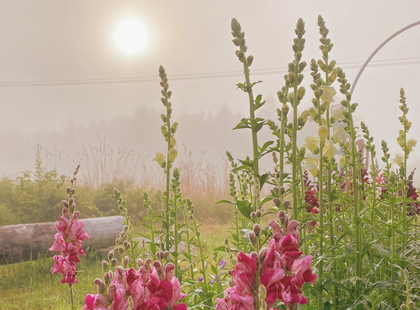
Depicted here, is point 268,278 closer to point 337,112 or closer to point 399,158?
point 337,112

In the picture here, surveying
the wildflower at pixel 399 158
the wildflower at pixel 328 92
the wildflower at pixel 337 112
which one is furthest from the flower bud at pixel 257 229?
the wildflower at pixel 399 158

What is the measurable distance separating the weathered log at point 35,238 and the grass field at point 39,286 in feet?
0.44

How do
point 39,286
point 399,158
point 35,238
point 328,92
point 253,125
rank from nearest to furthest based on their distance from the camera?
1. point 253,125
2. point 328,92
3. point 399,158
4. point 39,286
5. point 35,238

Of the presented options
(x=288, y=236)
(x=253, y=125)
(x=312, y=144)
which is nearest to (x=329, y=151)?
(x=312, y=144)

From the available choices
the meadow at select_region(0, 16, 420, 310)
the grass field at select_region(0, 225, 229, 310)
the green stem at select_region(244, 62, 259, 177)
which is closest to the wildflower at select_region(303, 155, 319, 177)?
the meadow at select_region(0, 16, 420, 310)

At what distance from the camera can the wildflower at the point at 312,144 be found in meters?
1.41

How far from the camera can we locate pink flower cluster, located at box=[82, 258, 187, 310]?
0.77 metres

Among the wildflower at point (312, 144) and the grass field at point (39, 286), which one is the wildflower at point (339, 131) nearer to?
the wildflower at point (312, 144)

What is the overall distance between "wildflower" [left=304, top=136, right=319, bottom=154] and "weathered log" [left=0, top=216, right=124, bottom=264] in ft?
11.0

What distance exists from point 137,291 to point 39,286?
3696mm

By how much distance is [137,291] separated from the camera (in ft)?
2.61

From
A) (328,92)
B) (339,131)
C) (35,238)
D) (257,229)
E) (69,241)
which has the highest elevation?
(328,92)

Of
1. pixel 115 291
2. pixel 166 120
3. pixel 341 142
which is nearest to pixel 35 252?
pixel 166 120

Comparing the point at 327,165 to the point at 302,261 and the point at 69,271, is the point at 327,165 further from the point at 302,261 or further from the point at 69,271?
the point at 69,271
